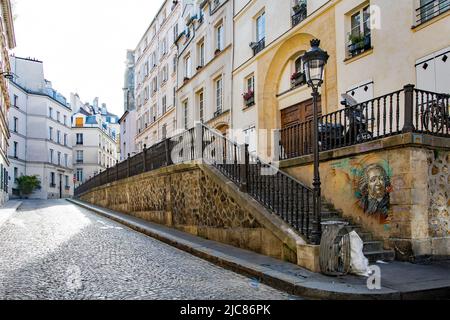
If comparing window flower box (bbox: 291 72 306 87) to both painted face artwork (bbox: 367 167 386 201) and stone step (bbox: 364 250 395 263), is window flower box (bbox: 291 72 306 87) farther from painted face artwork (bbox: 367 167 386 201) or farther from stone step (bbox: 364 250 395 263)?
stone step (bbox: 364 250 395 263)

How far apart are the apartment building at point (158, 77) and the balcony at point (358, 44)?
17.9 meters

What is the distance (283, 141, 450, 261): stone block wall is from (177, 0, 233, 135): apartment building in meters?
11.5

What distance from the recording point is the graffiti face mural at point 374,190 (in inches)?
318

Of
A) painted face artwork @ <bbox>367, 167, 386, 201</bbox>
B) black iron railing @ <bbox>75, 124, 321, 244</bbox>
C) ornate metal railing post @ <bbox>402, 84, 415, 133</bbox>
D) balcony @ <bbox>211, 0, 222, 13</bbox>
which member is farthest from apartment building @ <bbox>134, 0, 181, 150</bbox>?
ornate metal railing post @ <bbox>402, 84, 415, 133</bbox>

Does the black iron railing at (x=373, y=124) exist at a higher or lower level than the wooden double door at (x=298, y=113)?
lower

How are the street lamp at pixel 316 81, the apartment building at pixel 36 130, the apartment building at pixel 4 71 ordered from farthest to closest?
the apartment building at pixel 36 130 → the apartment building at pixel 4 71 → the street lamp at pixel 316 81

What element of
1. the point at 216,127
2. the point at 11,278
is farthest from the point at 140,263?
the point at 216,127

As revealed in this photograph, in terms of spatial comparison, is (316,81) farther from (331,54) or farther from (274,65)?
(274,65)

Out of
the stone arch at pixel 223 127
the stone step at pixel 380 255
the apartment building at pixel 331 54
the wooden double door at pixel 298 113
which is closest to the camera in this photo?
the stone step at pixel 380 255

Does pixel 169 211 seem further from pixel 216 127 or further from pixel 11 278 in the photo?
pixel 216 127

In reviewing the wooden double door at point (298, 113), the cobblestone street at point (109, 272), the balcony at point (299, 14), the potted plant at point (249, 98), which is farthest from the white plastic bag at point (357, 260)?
the potted plant at point (249, 98)

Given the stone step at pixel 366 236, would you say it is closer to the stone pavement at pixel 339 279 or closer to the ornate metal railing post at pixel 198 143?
the stone pavement at pixel 339 279

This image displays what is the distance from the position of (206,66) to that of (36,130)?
35.2 metres

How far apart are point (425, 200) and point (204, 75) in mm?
16444
